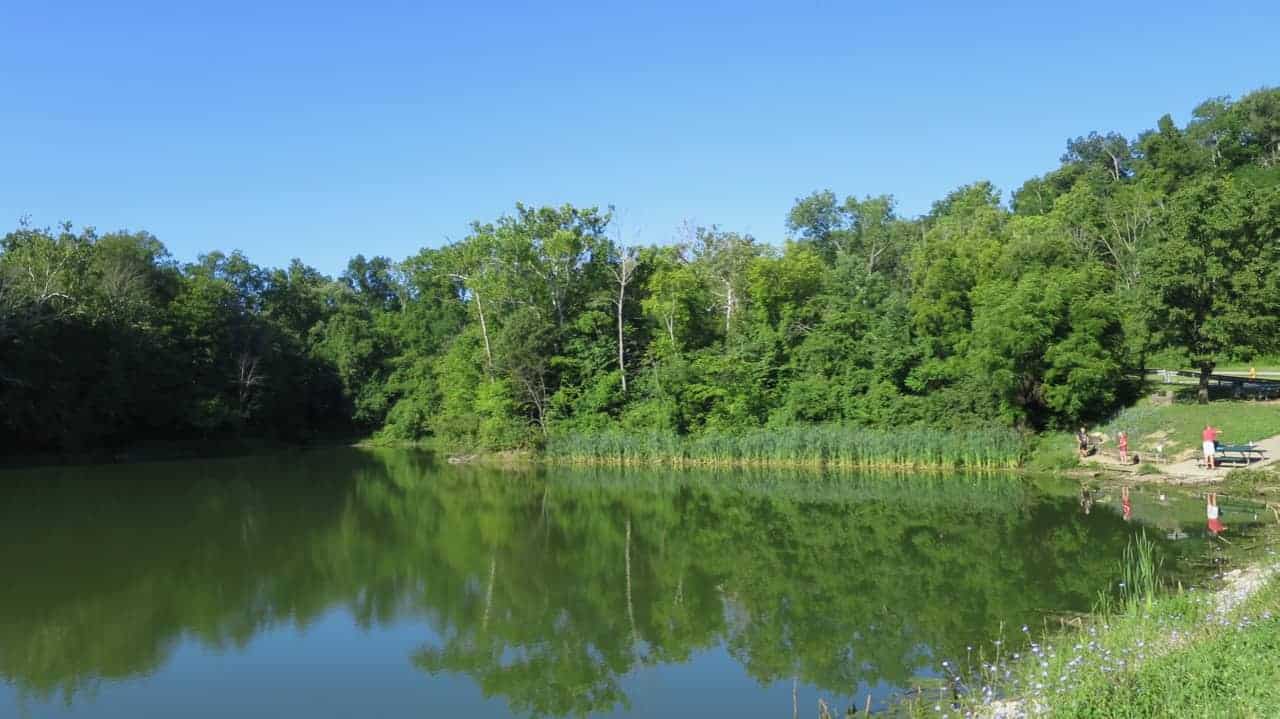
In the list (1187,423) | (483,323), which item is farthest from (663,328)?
(1187,423)

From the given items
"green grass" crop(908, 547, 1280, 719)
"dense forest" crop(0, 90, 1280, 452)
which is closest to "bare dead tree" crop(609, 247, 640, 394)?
"dense forest" crop(0, 90, 1280, 452)

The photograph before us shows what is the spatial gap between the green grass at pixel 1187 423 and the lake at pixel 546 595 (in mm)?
4768

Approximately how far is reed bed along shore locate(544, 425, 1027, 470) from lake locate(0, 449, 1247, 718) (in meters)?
2.37

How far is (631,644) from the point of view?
13.2m

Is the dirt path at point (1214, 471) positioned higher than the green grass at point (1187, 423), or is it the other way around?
the green grass at point (1187, 423)

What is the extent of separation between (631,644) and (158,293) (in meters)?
51.5

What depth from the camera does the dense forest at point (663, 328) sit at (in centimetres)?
3231

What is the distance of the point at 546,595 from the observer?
16.4 meters

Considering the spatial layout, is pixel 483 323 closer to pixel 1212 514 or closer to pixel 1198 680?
pixel 1212 514

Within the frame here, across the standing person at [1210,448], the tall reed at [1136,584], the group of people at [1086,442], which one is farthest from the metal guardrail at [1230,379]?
the tall reed at [1136,584]

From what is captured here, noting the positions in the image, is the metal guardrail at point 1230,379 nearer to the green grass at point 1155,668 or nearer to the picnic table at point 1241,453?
the picnic table at point 1241,453

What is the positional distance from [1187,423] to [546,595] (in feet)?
79.5

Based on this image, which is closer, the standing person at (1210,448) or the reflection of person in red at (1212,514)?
the reflection of person in red at (1212,514)

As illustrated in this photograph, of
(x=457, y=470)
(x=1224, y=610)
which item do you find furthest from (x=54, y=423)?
(x=1224, y=610)
